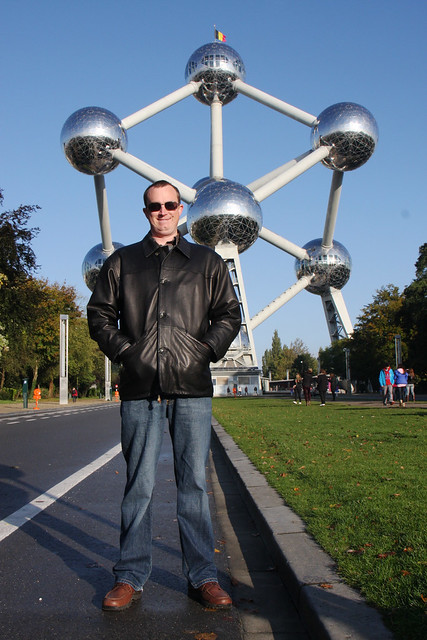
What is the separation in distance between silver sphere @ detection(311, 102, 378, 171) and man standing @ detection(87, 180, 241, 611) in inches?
1904

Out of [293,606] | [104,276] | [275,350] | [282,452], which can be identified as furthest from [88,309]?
[275,350]

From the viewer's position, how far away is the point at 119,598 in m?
3.28

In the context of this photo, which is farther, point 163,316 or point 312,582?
point 163,316

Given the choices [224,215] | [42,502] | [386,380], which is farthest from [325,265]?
[42,502]

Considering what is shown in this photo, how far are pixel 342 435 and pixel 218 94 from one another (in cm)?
4789

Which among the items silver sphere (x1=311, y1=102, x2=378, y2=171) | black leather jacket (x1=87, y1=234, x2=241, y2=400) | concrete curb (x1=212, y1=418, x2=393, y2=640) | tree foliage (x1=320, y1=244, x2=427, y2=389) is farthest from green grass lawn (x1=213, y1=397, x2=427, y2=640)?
silver sphere (x1=311, y1=102, x2=378, y2=171)

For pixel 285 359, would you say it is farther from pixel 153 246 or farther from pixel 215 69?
pixel 153 246

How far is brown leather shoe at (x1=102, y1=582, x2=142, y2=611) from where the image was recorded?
327cm

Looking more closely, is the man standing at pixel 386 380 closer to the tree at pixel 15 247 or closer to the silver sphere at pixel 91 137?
the tree at pixel 15 247

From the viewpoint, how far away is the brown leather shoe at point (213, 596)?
3.30 meters

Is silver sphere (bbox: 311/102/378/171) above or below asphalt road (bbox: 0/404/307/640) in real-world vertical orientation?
above

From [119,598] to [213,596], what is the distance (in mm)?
465

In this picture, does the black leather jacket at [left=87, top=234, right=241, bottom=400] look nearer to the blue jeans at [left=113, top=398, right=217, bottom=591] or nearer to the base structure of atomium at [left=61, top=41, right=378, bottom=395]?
the blue jeans at [left=113, top=398, right=217, bottom=591]

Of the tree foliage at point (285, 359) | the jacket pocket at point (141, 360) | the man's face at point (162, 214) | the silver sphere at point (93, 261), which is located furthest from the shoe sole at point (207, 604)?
the tree foliage at point (285, 359)
